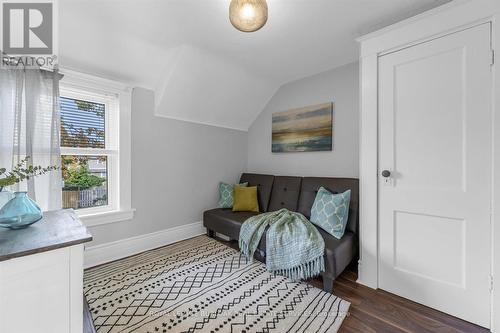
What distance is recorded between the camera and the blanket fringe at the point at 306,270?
184 cm

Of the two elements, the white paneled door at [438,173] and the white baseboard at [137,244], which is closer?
the white paneled door at [438,173]

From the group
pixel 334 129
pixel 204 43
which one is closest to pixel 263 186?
pixel 334 129

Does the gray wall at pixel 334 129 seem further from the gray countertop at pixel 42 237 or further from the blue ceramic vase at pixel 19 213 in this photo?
the blue ceramic vase at pixel 19 213

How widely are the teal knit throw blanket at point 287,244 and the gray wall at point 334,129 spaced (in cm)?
96

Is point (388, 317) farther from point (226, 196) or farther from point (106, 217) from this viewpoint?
point (106, 217)

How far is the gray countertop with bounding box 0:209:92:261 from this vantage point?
0.85 m

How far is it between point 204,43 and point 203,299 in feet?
7.99

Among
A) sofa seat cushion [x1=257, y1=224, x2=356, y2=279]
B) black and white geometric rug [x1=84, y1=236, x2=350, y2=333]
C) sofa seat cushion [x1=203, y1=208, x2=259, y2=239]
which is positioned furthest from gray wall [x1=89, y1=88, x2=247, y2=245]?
sofa seat cushion [x1=257, y1=224, x2=356, y2=279]

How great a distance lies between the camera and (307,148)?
304 centimetres

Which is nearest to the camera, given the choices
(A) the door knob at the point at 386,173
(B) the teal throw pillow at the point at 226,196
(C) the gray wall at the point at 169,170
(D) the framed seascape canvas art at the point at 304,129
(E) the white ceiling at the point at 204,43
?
(E) the white ceiling at the point at 204,43

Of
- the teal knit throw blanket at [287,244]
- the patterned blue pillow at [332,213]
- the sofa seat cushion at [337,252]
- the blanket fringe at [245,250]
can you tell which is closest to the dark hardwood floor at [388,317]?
the sofa seat cushion at [337,252]

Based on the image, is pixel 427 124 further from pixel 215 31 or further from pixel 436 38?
pixel 215 31

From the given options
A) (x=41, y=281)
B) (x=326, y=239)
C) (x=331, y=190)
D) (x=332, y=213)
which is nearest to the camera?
(x=41, y=281)

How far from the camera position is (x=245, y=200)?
3053 millimetres
